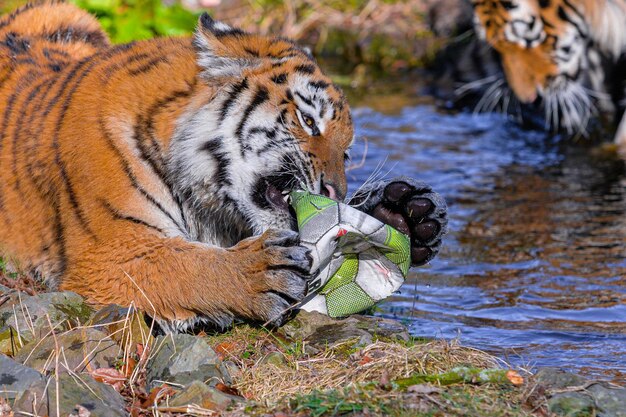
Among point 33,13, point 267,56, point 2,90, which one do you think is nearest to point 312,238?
point 267,56

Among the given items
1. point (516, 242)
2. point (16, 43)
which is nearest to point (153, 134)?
point (16, 43)

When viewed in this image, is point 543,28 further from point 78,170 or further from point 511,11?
point 78,170

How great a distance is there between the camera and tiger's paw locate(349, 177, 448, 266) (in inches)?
168

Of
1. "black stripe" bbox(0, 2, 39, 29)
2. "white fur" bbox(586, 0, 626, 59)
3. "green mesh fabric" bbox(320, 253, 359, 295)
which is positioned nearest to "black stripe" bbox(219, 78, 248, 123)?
"green mesh fabric" bbox(320, 253, 359, 295)

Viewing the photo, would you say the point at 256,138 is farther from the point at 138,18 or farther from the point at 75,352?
the point at 138,18

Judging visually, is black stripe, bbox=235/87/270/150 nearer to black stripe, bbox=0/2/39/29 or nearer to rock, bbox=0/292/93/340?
rock, bbox=0/292/93/340

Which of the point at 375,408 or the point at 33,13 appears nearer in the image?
the point at 375,408

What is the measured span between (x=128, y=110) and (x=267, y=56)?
618 mm

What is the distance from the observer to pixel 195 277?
13.1 ft

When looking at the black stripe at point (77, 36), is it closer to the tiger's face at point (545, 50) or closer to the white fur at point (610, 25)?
the tiger's face at point (545, 50)

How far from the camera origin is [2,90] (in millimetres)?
4992

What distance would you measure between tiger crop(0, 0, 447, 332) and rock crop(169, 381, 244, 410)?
0.60 metres

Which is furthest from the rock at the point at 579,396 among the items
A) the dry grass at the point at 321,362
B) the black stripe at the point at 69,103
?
the black stripe at the point at 69,103

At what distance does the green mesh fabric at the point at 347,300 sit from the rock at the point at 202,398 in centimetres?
107
